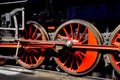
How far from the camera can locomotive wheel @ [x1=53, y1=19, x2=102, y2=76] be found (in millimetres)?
4969

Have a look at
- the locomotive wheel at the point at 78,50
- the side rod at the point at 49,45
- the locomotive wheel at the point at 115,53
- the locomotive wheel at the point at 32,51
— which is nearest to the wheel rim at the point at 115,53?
the locomotive wheel at the point at 115,53

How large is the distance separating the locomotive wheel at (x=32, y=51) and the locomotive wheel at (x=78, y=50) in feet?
1.40

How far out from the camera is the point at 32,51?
592cm

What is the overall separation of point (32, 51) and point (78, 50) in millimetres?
1206

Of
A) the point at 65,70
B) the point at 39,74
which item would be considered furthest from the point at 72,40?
the point at 39,74

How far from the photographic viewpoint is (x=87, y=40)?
5168 millimetres

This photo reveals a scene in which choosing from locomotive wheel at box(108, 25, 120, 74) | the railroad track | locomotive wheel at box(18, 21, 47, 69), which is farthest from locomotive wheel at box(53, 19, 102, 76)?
locomotive wheel at box(18, 21, 47, 69)

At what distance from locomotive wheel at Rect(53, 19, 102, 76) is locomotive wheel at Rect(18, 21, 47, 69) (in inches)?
16.8

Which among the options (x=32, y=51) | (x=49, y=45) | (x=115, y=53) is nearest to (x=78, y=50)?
(x=49, y=45)

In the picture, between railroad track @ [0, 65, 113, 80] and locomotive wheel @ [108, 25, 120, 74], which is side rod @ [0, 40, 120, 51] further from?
railroad track @ [0, 65, 113, 80]

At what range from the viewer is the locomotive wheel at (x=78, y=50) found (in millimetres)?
4969

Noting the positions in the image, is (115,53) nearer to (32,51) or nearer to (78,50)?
(78,50)

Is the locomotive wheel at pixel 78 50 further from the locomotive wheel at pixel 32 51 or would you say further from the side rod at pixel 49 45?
the locomotive wheel at pixel 32 51

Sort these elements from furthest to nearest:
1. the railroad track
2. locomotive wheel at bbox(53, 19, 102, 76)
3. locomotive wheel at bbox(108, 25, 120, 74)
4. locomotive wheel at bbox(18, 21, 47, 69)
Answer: locomotive wheel at bbox(18, 21, 47, 69) < the railroad track < locomotive wheel at bbox(53, 19, 102, 76) < locomotive wheel at bbox(108, 25, 120, 74)
